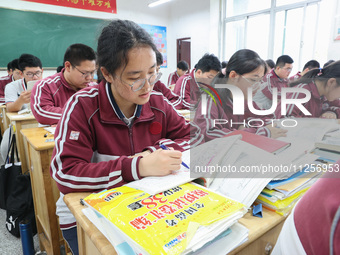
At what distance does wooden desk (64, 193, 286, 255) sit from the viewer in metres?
0.52

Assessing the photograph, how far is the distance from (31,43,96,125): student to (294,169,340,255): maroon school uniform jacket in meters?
1.69

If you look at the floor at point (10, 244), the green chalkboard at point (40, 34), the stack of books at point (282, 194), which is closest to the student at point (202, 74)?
the floor at point (10, 244)

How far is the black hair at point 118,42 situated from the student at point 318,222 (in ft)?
2.34

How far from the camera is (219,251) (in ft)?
1.57

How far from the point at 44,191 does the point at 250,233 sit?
1.20 meters

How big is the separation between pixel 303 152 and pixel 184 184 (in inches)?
16.6

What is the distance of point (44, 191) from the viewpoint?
4.40 ft

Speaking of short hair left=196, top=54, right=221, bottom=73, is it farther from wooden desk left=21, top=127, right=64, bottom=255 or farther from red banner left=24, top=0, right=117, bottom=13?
red banner left=24, top=0, right=117, bottom=13

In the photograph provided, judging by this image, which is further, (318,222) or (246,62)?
(246,62)

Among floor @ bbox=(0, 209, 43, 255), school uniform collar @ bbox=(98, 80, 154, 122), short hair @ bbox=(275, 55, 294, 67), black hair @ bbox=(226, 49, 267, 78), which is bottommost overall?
floor @ bbox=(0, 209, 43, 255)

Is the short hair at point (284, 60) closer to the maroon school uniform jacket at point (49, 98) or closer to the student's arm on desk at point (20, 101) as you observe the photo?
the maroon school uniform jacket at point (49, 98)

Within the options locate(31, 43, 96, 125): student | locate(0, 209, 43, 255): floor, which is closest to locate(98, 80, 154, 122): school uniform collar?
locate(31, 43, 96, 125): student

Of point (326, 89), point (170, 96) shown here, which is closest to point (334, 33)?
point (326, 89)

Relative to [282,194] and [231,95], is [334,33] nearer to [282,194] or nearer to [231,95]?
[231,95]
